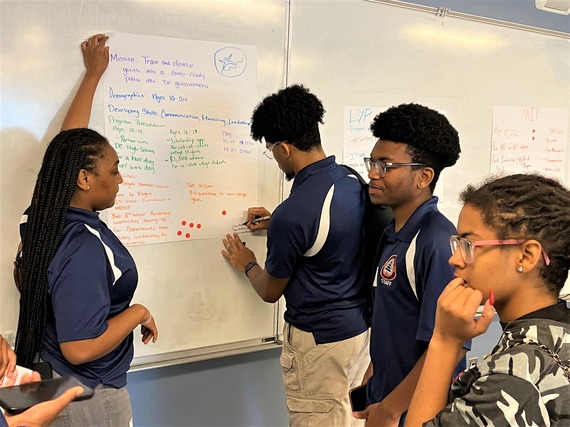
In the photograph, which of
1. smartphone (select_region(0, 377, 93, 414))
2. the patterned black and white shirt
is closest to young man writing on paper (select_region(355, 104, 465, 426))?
the patterned black and white shirt

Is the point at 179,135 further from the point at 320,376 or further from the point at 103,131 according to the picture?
the point at 320,376

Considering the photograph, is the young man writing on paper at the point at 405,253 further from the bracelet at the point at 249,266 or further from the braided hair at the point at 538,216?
the bracelet at the point at 249,266

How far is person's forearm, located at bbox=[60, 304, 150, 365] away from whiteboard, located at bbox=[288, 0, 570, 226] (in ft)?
3.71

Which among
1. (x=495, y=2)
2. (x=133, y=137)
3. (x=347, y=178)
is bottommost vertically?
(x=347, y=178)

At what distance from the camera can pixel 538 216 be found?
0.98 m

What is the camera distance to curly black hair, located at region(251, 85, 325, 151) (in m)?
1.86

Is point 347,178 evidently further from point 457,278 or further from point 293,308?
point 457,278

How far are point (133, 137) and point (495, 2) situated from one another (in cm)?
195

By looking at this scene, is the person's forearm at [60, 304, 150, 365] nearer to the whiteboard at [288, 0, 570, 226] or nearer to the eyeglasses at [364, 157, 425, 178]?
the eyeglasses at [364, 157, 425, 178]

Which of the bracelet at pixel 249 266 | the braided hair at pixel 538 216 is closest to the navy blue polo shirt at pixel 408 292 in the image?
the braided hair at pixel 538 216

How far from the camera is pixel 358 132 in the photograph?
2340 mm

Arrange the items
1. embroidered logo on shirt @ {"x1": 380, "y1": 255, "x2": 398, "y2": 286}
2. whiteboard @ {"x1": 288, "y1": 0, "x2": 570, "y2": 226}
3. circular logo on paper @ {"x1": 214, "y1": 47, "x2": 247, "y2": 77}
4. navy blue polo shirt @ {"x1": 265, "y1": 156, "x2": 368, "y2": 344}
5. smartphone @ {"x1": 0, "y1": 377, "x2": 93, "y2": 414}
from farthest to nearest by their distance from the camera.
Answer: whiteboard @ {"x1": 288, "y1": 0, "x2": 570, "y2": 226}
circular logo on paper @ {"x1": 214, "y1": 47, "x2": 247, "y2": 77}
navy blue polo shirt @ {"x1": 265, "y1": 156, "x2": 368, "y2": 344}
embroidered logo on shirt @ {"x1": 380, "y1": 255, "x2": 398, "y2": 286}
smartphone @ {"x1": 0, "y1": 377, "x2": 93, "y2": 414}

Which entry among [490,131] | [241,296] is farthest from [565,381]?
[490,131]

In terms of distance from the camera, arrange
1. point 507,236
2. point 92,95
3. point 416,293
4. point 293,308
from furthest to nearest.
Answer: point 293,308 → point 92,95 → point 416,293 → point 507,236
